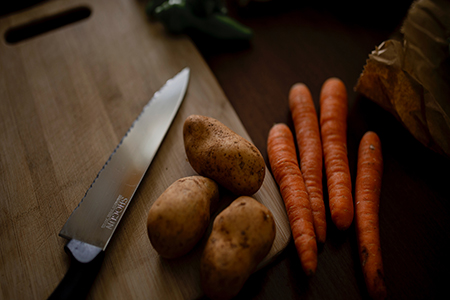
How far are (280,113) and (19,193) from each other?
41.2 inches

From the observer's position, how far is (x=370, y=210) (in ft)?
3.15

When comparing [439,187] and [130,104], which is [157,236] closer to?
[130,104]

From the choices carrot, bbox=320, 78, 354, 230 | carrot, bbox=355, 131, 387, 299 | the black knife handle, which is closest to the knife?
the black knife handle

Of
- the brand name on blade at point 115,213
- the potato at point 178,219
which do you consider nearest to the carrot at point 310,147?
the potato at point 178,219

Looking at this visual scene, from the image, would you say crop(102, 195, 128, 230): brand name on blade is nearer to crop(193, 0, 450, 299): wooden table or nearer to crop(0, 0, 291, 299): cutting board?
crop(0, 0, 291, 299): cutting board

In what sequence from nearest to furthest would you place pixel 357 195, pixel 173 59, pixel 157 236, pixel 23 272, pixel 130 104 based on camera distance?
1. pixel 157 236
2. pixel 23 272
3. pixel 357 195
4. pixel 130 104
5. pixel 173 59

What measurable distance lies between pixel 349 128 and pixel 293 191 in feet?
1.46

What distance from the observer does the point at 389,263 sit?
92 cm

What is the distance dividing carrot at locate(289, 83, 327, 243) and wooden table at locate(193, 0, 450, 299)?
0.07 meters

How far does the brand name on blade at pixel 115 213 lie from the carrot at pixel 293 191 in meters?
0.53

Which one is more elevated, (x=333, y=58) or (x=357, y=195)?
(x=333, y=58)

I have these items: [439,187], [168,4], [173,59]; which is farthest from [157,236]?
[168,4]

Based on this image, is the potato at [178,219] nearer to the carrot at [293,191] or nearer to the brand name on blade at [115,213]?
the brand name on blade at [115,213]

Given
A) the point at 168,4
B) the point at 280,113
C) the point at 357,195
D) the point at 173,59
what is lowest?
the point at 357,195
